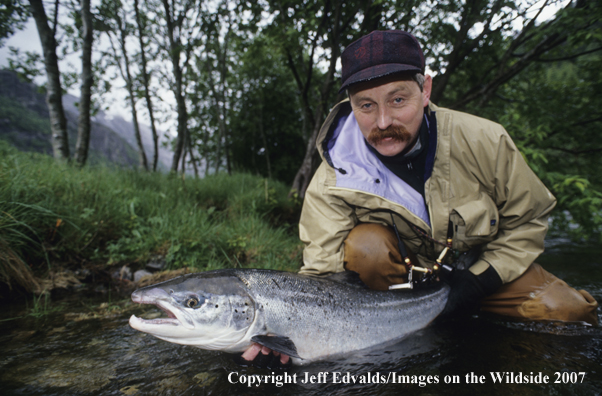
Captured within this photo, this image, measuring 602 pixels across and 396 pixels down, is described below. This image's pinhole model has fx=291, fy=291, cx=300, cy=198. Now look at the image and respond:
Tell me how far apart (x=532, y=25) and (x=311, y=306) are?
24.4 feet

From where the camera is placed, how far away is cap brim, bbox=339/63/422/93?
7.34 ft

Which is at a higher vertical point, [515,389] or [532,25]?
[532,25]

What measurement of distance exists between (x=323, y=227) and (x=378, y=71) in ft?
4.44

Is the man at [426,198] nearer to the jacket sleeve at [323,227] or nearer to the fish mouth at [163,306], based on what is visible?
the jacket sleeve at [323,227]

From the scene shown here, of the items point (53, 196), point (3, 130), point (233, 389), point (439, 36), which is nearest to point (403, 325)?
point (233, 389)

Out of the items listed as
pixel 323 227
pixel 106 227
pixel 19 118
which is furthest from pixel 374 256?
pixel 19 118

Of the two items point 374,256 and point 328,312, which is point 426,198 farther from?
point 328,312

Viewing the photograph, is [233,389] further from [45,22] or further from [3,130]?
[3,130]

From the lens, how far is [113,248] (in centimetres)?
→ 371

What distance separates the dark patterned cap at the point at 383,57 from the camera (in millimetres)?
2271

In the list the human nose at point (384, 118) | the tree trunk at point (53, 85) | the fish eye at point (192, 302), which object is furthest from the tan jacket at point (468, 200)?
the tree trunk at point (53, 85)

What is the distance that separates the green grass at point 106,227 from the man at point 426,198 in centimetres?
174

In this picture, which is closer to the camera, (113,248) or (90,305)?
(90,305)

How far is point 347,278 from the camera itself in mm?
2275
